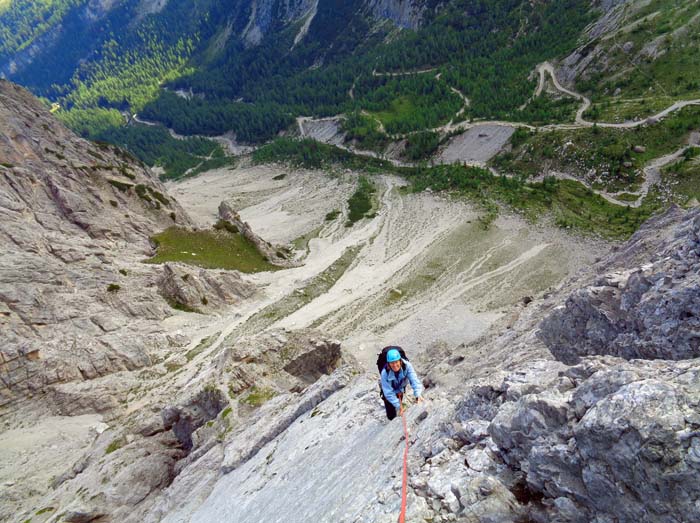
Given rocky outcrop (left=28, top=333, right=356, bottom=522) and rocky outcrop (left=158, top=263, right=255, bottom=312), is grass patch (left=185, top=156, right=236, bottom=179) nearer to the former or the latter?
rocky outcrop (left=158, top=263, right=255, bottom=312)

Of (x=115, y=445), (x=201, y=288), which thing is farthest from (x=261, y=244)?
(x=115, y=445)

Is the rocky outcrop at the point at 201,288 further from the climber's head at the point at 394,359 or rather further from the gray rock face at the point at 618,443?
the gray rock face at the point at 618,443

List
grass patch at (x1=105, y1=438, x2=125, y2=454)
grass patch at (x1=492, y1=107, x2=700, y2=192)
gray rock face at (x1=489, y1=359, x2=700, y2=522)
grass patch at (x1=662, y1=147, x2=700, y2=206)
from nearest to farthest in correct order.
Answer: gray rock face at (x1=489, y1=359, x2=700, y2=522), grass patch at (x1=105, y1=438, x2=125, y2=454), grass patch at (x1=662, y1=147, x2=700, y2=206), grass patch at (x1=492, y1=107, x2=700, y2=192)

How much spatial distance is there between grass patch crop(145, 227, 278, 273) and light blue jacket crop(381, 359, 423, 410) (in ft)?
156

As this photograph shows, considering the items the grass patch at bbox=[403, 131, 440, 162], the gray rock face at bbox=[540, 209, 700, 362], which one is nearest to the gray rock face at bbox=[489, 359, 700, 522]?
the gray rock face at bbox=[540, 209, 700, 362]

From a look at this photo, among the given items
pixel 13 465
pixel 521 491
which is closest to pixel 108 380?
pixel 13 465

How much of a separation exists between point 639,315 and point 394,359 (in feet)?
29.8

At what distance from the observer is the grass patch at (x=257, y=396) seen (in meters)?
26.6

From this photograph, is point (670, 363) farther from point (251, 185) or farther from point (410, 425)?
point (251, 185)

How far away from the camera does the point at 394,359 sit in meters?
13.0

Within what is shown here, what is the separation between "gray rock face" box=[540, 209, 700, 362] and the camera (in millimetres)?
12273

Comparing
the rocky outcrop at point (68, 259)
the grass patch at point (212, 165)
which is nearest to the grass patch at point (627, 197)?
the rocky outcrop at point (68, 259)

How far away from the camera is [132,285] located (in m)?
48.1

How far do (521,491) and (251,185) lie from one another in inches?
4227
